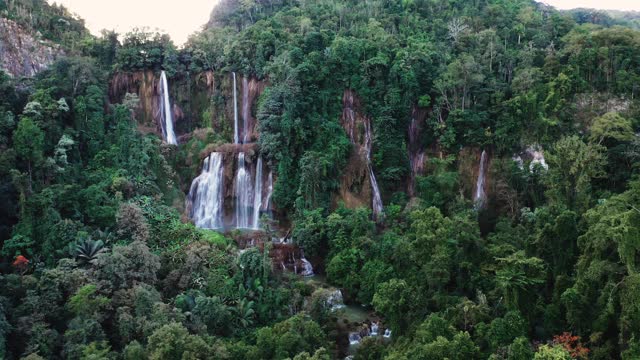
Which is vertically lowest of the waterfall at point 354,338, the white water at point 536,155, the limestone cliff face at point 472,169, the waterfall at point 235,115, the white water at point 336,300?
the waterfall at point 354,338

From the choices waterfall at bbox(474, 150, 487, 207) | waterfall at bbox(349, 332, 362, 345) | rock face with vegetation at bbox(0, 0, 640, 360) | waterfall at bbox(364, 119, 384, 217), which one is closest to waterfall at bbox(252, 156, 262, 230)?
rock face with vegetation at bbox(0, 0, 640, 360)

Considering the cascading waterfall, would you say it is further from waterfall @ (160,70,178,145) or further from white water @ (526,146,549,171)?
white water @ (526,146,549,171)

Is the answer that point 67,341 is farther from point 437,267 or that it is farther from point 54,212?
point 437,267

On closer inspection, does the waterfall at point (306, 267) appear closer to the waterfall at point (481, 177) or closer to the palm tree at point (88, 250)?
the palm tree at point (88, 250)

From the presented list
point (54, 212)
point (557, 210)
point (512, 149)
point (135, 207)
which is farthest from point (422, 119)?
point (54, 212)

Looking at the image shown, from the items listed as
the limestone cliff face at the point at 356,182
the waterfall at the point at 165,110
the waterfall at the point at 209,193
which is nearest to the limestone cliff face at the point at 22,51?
the waterfall at the point at 165,110

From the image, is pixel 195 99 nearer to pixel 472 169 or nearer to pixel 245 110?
pixel 245 110

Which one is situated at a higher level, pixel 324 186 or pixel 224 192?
pixel 324 186

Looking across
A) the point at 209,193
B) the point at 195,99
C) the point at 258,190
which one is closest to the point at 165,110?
the point at 195,99
